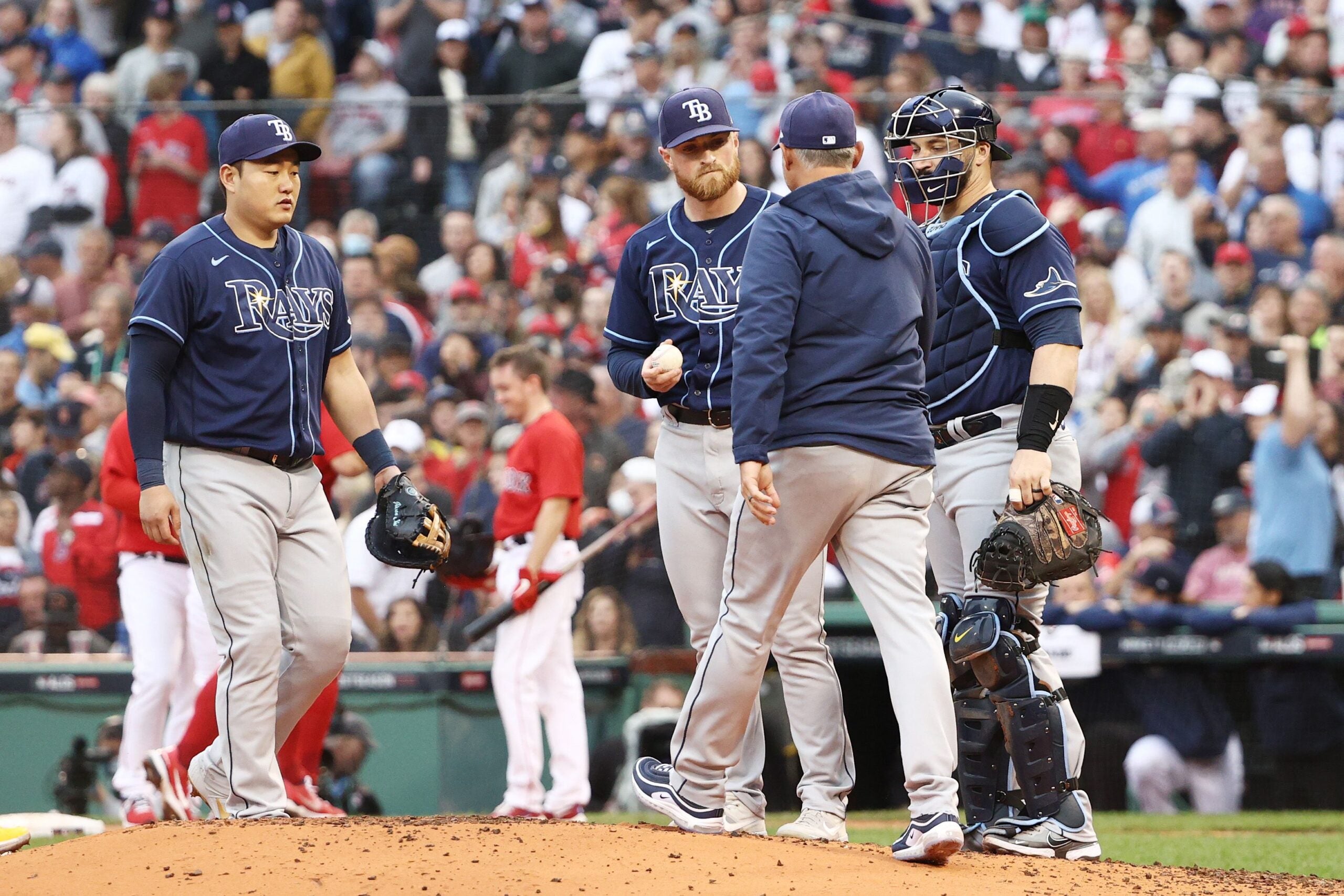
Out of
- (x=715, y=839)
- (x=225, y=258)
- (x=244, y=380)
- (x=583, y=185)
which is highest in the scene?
(x=583, y=185)

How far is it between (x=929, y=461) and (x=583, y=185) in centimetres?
675

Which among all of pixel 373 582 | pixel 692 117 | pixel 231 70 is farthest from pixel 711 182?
pixel 231 70

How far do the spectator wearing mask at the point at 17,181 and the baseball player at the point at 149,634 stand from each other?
173 inches

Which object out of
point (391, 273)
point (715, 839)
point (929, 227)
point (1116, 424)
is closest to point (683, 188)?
point (929, 227)

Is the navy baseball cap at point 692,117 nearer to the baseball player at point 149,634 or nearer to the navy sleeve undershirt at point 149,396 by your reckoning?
the navy sleeve undershirt at point 149,396

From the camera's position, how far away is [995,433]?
490cm

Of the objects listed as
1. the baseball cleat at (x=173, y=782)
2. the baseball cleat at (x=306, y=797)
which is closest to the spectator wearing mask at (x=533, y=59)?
the baseball cleat at (x=306, y=797)

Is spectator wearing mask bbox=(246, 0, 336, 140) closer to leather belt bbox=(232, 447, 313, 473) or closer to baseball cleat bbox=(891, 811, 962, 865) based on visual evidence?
leather belt bbox=(232, 447, 313, 473)

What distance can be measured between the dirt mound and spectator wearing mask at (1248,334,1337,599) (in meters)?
4.45

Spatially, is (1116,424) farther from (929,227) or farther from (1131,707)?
(929,227)

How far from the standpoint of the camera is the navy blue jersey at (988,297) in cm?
482

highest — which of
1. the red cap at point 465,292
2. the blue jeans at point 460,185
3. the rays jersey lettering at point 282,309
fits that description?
the blue jeans at point 460,185

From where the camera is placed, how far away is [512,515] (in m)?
7.73

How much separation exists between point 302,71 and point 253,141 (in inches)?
371
